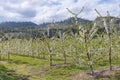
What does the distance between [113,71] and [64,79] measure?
30.0ft

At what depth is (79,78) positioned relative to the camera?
49.5 m

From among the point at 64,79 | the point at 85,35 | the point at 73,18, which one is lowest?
the point at 64,79

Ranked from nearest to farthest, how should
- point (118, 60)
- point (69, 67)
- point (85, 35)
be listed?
point (85, 35), point (69, 67), point (118, 60)

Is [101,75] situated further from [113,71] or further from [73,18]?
[73,18]

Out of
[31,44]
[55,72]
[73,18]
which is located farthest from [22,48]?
[73,18]

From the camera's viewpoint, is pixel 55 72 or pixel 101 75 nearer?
pixel 101 75

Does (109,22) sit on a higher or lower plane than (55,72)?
higher

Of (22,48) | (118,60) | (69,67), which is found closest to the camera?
(69,67)

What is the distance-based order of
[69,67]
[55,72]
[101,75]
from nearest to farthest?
[101,75] < [55,72] < [69,67]

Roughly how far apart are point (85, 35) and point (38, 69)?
32477 millimetres

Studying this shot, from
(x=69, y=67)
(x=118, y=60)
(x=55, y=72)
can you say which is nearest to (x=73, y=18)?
(x=55, y=72)

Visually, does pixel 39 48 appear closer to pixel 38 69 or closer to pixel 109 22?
pixel 38 69

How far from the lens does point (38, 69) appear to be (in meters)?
65.9

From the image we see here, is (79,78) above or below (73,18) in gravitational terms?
below
